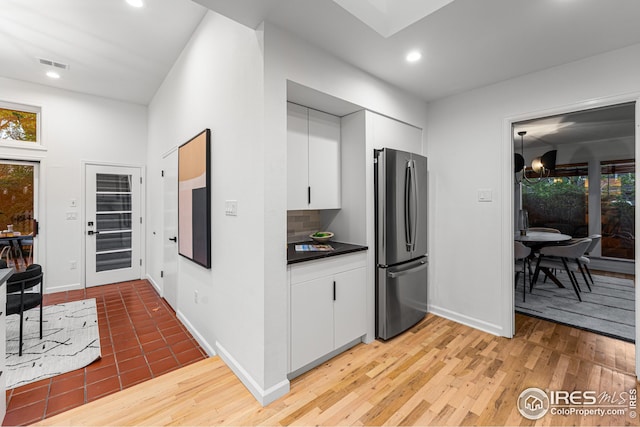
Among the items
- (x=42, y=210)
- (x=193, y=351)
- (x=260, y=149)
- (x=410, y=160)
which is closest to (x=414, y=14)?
(x=410, y=160)

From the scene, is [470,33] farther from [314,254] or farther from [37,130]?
[37,130]

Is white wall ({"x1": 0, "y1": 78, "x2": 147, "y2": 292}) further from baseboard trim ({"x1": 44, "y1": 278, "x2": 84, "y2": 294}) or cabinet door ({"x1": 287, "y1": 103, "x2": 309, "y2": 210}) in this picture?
cabinet door ({"x1": 287, "y1": 103, "x2": 309, "y2": 210})

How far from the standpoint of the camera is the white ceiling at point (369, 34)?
1797 mm

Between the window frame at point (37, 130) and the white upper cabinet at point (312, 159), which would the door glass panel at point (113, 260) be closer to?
the window frame at point (37, 130)

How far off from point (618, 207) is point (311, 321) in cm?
624

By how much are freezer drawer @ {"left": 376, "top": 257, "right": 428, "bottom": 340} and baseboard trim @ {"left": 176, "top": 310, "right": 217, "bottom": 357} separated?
1545 millimetres

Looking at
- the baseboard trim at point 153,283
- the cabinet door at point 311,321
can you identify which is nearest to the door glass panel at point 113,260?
the baseboard trim at point 153,283

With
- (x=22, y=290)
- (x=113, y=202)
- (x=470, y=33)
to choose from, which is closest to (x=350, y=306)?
(x=470, y=33)

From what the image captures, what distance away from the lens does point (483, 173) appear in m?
2.91

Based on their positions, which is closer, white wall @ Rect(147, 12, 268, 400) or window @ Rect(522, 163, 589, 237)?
white wall @ Rect(147, 12, 268, 400)

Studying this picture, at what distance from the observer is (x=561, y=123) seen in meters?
3.93

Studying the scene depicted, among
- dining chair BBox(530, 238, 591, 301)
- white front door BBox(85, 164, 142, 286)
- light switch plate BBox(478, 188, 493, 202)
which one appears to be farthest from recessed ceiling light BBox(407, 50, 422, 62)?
white front door BBox(85, 164, 142, 286)

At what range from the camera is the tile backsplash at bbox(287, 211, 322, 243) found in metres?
2.95

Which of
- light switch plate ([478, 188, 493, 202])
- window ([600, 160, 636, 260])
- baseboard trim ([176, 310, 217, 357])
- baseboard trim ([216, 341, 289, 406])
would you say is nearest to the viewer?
baseboard trim ([216, 341, 289, 406])
